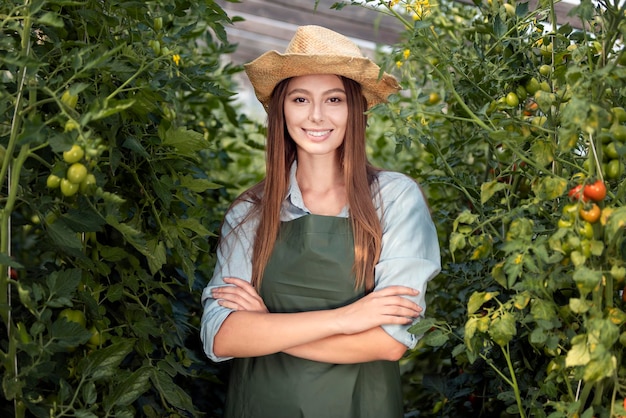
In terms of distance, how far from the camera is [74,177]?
132 centimetres

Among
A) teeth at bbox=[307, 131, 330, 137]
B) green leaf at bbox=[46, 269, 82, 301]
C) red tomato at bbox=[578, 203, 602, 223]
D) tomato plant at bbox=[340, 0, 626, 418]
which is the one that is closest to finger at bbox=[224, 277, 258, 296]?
teeth at bbox=[307, 131, 330, 137]

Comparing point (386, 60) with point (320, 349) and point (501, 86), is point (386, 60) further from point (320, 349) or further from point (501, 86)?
point (320, 349)

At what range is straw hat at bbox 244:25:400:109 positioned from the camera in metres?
2.02

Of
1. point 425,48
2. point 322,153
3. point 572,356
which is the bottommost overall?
point 572,356

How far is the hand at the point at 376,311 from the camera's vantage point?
1.85 meters

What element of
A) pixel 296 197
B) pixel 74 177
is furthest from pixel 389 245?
pixel 74 177

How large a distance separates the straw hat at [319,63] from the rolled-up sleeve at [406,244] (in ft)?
0.81

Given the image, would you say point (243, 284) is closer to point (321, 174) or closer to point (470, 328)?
point (321, 174)

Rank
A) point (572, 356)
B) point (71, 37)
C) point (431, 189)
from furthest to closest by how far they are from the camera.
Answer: point (431, 189), point (71, 37), point (572, 356)

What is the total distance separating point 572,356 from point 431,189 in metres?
1.76

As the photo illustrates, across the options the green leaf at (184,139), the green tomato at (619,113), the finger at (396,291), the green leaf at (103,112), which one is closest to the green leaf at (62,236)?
the green leaf at (103,112)

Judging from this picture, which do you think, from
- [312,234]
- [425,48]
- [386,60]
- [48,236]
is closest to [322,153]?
[312,234]

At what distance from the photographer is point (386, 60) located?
1.54 meters

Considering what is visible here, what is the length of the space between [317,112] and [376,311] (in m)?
0.49
